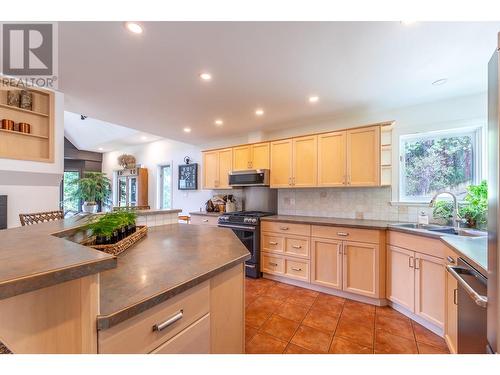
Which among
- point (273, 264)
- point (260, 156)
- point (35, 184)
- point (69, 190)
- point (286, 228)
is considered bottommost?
point (273, 264)

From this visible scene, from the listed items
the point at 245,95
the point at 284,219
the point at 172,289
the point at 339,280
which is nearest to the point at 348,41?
the point at 245,95

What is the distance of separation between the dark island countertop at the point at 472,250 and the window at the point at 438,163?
1203 millimetres

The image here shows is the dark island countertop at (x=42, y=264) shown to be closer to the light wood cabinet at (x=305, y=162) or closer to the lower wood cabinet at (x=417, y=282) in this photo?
the lower wood cabinet at (x=417, y=282)

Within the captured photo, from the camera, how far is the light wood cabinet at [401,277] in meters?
2.11

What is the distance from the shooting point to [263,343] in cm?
181

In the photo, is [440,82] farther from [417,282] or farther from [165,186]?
[165,186]

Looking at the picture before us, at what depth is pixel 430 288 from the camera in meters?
1.94

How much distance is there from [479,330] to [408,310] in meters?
1.19

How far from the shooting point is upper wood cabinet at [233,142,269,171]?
11.8 ft

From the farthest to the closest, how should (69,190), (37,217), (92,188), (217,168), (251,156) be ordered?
1. (69,190)
2. (92,188)
3. (217,168)
4. (251,156)
5. (37,217)

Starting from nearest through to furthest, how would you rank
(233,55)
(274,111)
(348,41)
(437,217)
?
(348,41) < (233,55) < (437,217) < (274,111)

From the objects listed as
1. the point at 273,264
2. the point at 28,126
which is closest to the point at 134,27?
the point at 28,126

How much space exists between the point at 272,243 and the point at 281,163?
1.20 meters

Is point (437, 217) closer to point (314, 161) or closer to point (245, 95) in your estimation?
point (314, 161)
